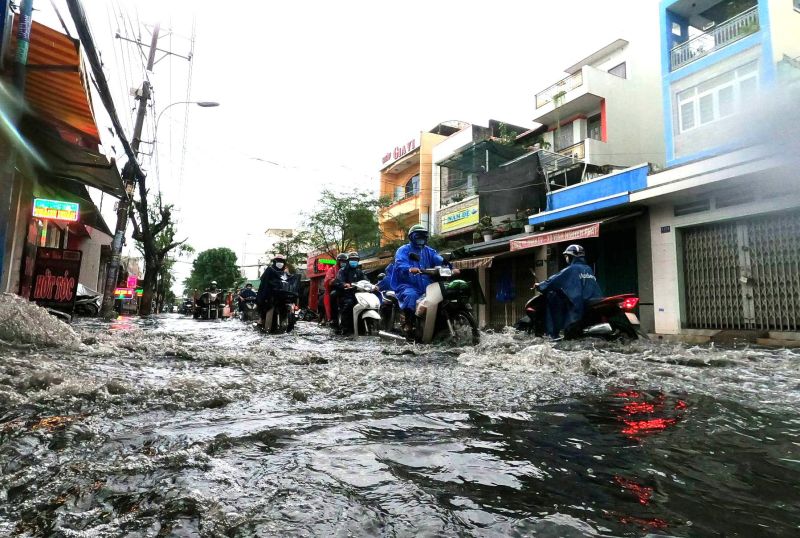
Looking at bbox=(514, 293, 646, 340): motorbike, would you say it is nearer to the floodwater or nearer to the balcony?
the floodwater

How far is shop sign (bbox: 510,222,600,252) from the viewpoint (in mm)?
11273

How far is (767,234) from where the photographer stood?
9.51 meters

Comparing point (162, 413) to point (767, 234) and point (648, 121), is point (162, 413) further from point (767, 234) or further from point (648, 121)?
point (648, 121)

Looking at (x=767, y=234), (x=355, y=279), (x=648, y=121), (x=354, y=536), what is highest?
(x=648, y=121)

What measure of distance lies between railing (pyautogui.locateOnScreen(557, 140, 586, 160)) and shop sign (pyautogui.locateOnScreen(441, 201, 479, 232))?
12.3ft

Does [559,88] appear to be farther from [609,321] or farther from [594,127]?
[609,321]

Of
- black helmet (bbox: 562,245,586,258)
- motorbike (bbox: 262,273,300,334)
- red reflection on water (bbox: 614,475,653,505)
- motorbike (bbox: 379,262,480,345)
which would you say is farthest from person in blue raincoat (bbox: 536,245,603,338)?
motorbike (bbox: 262,273,300,334)

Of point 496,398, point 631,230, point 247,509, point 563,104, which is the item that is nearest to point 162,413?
point 247,509

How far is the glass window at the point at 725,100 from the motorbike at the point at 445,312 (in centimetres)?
968

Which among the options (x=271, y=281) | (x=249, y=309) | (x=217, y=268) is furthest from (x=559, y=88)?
(x=217, y=268)

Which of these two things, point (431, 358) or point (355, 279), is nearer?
point (431, 358)

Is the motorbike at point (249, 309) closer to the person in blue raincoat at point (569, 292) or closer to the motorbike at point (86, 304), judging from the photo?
the motorbike at point (86, 304)

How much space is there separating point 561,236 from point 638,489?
11.3 metres

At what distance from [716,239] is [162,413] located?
11.8 metres
